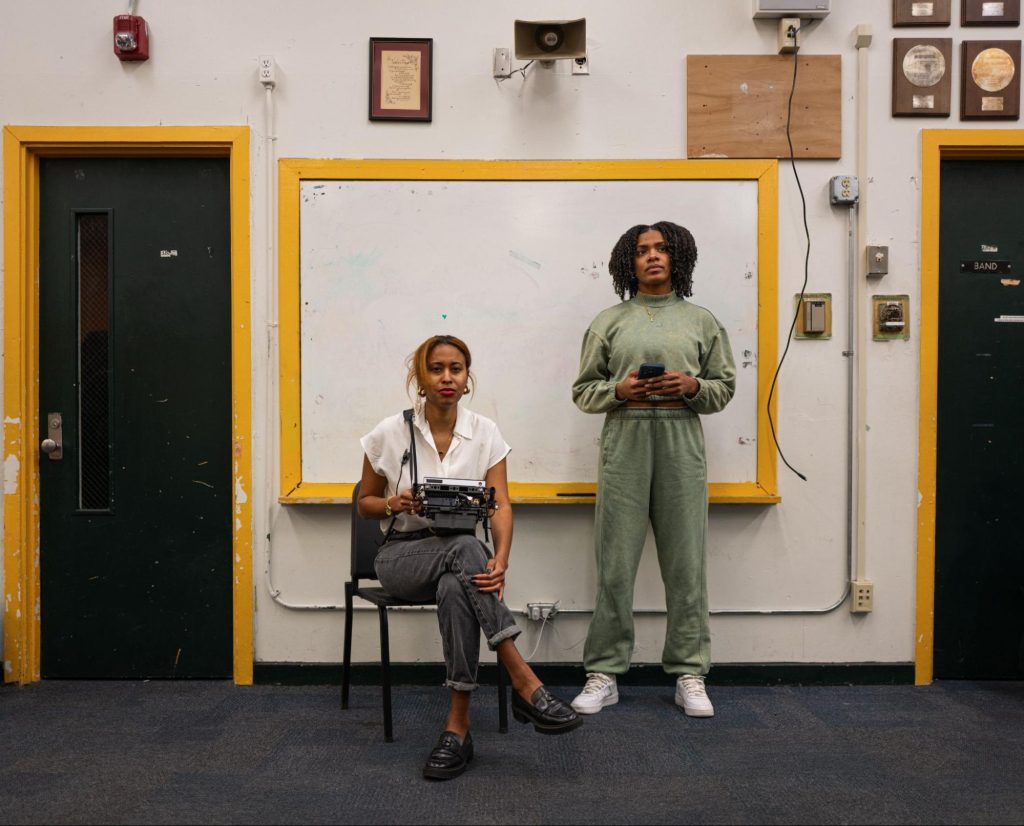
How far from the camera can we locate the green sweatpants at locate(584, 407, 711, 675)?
2611 mm

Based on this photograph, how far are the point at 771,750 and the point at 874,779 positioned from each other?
285 mm

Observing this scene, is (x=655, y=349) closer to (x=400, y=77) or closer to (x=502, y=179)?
(x=502, y=179)

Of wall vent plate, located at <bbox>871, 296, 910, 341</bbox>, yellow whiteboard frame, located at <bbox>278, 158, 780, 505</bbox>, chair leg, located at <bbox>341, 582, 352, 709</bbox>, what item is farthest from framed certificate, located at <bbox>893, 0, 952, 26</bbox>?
chair leg, located at <bbox>341, 582, 352, 709</bbox>

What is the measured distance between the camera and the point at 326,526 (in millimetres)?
2902

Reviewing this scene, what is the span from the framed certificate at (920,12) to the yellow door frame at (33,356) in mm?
2429

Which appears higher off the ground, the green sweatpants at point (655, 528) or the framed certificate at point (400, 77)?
the framed certificate at point (400, 77)

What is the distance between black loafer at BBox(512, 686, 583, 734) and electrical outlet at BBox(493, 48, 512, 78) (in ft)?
6.97

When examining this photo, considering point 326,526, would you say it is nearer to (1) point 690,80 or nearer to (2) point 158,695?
(2) point 158,695

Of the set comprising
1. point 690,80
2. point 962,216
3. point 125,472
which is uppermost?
point 690,80

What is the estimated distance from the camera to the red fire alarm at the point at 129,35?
9.16 ft

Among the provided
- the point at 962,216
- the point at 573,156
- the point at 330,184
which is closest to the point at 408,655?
the point at 330,184

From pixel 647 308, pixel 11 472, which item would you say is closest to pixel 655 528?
pixel 647 308

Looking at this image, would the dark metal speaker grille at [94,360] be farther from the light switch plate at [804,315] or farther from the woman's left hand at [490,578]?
the light switch plate at [804,315]

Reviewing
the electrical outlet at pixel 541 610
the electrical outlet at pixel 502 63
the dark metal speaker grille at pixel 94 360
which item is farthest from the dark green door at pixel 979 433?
the dark metal speaker grille at pixel 94 360
